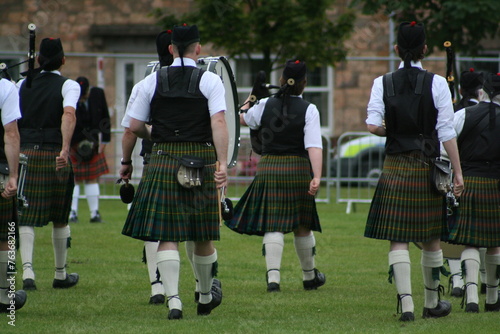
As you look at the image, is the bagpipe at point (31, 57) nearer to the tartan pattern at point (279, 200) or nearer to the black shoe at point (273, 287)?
the tartan pattern at point (279, 200)

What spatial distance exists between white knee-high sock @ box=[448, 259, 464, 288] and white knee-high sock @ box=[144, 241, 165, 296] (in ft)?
6.78

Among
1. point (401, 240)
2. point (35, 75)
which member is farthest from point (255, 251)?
point (401, 240)

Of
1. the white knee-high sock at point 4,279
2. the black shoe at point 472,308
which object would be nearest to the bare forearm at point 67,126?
the white knee-high sock at point 4,279

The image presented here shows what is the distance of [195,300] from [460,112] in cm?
209

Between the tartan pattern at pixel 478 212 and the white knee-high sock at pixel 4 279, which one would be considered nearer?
the white knee-high sock at pixel 4 279

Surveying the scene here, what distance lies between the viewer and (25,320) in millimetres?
5656

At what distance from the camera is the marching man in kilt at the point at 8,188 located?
18.1 ft

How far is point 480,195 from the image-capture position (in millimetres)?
6215

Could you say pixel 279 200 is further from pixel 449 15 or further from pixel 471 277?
pixel 449 15

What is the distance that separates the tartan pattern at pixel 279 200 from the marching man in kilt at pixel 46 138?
4.07 ft

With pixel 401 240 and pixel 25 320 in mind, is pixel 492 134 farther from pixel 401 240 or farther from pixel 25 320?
pixel 25 320

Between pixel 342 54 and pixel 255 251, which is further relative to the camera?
pixel 342 54

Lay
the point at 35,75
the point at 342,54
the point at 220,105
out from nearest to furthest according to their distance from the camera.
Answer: the point at 220,105 < the point at 35,75 < the point at 342,54

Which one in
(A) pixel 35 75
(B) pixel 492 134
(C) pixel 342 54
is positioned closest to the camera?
(B) pixel 492 134
